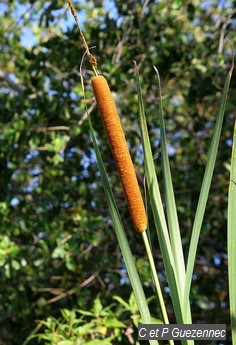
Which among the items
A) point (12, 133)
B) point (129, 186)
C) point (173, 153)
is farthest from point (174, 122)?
point (129, 186)

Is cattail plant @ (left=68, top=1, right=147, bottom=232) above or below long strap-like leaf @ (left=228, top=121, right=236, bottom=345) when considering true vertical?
above

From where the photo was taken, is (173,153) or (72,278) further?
(173,153)

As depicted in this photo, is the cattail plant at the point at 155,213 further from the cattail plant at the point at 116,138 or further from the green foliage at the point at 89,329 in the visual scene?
the green foliage at the point at 89,329

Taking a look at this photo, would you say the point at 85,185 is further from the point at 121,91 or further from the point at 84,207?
the point at 121,91

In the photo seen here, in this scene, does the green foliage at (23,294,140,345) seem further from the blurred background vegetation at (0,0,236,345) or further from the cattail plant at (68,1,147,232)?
the cattail plant at (68,1,147,232)

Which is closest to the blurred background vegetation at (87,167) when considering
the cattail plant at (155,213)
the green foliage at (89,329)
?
the green foliage at (89,329)

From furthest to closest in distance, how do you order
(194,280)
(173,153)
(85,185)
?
(173,153)
(194,280)
(85,185)

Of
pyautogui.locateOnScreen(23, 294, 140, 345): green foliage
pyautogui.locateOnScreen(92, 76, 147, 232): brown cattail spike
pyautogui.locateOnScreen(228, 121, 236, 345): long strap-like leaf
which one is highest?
pyautogui.locateOnScreen(92, 76, 147, 232): brown cattail spike

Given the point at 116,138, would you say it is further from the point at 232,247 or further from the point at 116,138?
the point at 232,247

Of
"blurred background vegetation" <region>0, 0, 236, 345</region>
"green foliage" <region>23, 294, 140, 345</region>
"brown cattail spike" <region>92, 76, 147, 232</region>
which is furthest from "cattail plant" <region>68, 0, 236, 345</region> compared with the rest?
"blurred background vegetation" <region>0, 0, 236, 345</region>
